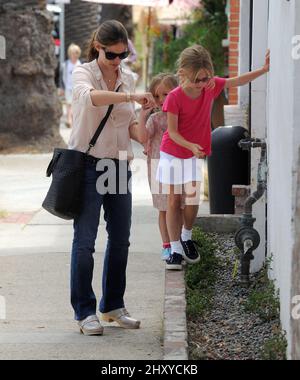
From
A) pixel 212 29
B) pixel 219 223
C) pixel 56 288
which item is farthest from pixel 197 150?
pixel 212 29

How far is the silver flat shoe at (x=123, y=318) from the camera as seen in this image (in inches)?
267

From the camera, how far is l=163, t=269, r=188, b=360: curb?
566 cm

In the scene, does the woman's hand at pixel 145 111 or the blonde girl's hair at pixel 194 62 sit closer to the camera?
the woman's hand at pixel 145 111

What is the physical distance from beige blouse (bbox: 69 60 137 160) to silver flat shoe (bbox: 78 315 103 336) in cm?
99

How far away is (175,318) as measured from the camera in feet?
20.6

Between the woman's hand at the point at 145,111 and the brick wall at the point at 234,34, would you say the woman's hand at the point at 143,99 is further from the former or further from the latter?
the brick wall at the point at 234,34

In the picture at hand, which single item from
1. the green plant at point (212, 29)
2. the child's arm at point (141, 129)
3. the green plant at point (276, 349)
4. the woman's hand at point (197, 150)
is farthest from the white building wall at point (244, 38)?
the green plant at point (212, 29)

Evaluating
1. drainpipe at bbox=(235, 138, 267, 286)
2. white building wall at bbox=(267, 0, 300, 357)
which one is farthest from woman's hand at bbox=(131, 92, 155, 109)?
drainpipe at bbox=(235, 138, 267, 286)

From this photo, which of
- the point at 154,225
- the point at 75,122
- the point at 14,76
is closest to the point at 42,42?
the point at 14,76

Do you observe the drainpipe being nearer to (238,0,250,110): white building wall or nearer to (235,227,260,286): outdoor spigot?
(235,227,260,286): outdoor spigot

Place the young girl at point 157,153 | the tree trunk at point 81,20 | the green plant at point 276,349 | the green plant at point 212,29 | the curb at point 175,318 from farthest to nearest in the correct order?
the tree trunk at point 81,20, the green plant at point 212,29, the young girl at point 157,153, the curb at point 175,318, the green plant at point 276,349

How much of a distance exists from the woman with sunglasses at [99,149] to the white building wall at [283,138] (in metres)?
0.88

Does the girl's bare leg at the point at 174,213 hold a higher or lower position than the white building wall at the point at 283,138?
lower

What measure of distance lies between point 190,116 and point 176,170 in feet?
1.29
